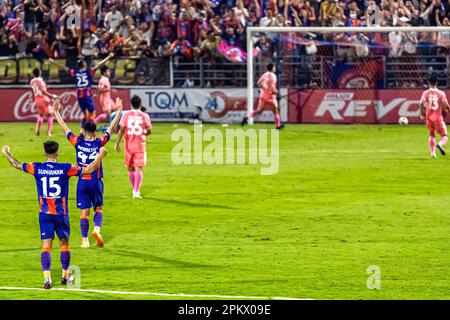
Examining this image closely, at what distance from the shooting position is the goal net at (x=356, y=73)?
42594mm

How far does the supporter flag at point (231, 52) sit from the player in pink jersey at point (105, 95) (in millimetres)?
4526

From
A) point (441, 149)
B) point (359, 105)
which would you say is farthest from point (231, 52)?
point (441, 149)

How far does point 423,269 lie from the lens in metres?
18.6

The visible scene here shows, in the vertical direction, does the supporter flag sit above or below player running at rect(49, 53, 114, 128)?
above

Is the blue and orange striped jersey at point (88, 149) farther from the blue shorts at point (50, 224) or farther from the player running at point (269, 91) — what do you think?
the player running at point (269, 91)

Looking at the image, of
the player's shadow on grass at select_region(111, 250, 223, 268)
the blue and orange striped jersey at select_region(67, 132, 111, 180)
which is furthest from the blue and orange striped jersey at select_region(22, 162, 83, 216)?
the blue and orange striped jersey at select_region(67, 132, 111, 180)

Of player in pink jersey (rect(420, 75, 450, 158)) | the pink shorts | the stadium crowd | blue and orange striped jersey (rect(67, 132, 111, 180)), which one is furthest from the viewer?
the stadium crowd

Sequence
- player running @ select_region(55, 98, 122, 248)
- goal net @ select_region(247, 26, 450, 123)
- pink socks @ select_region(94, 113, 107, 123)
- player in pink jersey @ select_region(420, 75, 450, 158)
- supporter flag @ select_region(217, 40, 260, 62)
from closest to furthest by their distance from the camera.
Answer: player running @ select_region(55, 98, 122, 248) < player in pink jersey @ select_region(420, 75, 450, 158) < pink socks @ select_region(94, 113, 107, 123) < goal net @ select_region(247, 26, 450, 123) < supporter flag @ select_region(217, 40, 260, 62)

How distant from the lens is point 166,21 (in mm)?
46094

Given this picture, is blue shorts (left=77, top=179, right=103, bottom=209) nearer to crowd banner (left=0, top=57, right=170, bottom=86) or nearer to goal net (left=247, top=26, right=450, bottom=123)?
goal net (left=247, top=26, right=450, bottom=123)

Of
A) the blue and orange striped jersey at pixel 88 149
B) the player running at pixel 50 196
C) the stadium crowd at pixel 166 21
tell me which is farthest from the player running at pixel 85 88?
the player running at pixel 50 196

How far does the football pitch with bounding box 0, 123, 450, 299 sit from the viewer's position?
17.5m

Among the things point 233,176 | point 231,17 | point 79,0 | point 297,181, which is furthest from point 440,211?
point 79,0

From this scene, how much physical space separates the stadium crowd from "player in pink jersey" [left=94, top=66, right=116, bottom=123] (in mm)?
2444
